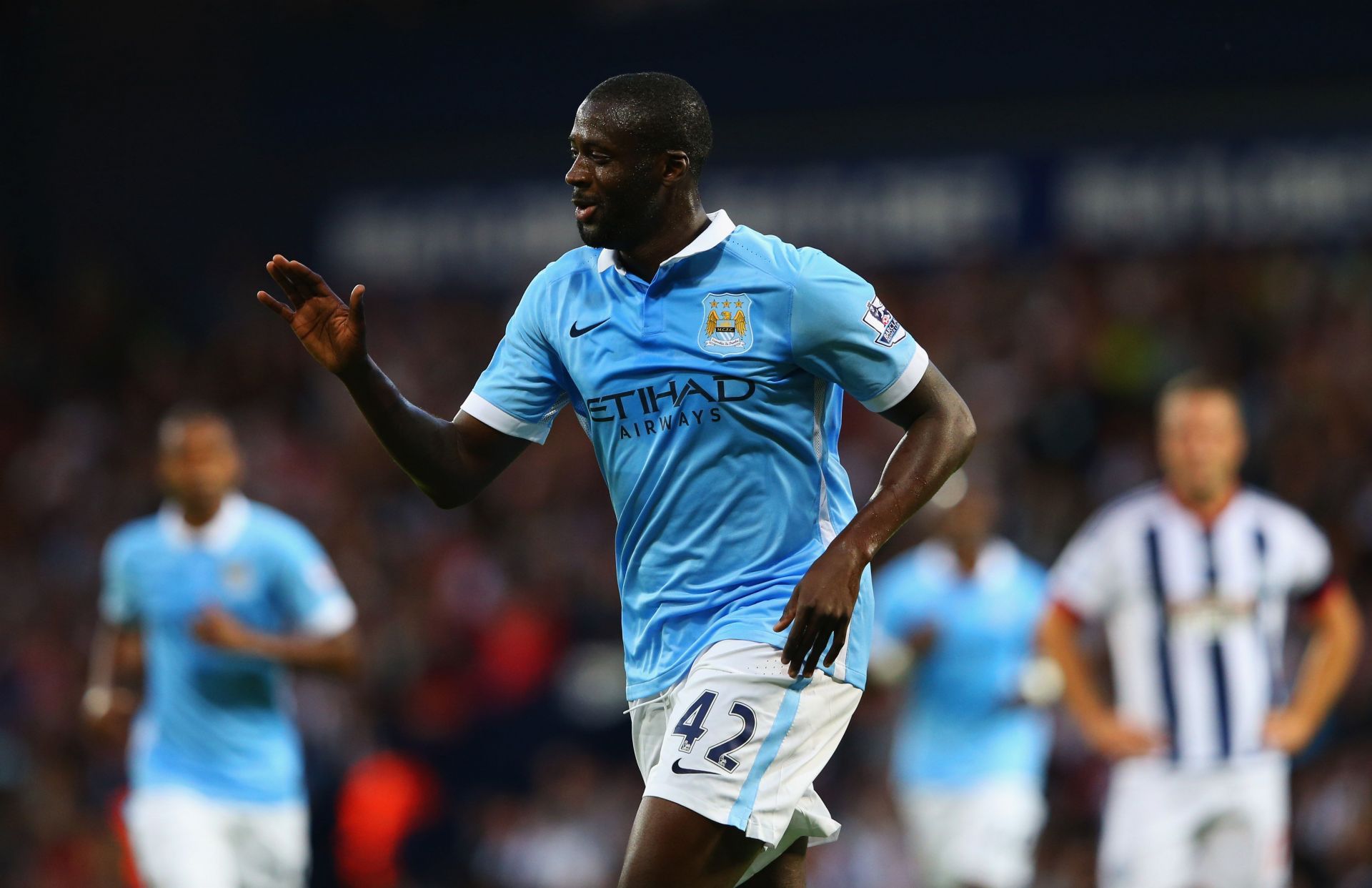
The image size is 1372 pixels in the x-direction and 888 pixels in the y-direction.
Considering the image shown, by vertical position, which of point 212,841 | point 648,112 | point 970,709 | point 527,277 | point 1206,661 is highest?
point 527,277

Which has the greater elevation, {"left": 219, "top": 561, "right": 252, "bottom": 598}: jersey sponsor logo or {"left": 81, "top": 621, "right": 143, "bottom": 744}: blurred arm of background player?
{"left": 219, "top": 561, "right": 252, "bottom": 598}: jersey sponsor logo

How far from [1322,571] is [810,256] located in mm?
3680

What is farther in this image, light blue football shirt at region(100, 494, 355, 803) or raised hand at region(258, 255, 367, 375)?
light blue football shirt at region(100, 494, 355, 803)

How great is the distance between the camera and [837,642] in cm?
369

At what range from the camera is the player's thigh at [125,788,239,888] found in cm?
678

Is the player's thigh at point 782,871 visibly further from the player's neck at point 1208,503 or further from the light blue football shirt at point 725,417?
the player's neck at point 1208,503

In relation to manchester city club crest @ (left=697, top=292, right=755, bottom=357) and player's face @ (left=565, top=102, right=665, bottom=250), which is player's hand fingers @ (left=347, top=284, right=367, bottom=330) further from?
manchester city club crest @ (left=697, top=292, right=755, bottom=357)

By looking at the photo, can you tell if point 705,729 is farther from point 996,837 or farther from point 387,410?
point 996,837

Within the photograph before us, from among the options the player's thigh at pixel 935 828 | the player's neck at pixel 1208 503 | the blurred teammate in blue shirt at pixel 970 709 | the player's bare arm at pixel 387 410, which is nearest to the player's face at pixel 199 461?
the player's bare arm at pixel 387 410

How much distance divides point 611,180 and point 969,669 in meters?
5.35

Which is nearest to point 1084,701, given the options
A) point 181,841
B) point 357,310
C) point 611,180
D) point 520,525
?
point 181,841

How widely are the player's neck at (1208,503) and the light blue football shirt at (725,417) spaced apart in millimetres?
3123

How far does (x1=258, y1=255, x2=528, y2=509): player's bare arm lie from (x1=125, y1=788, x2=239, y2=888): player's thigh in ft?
10.2

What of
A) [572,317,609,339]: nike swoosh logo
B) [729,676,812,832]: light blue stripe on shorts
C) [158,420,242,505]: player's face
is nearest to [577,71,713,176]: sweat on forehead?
[572,317,609,339]: nike swoosh logo
